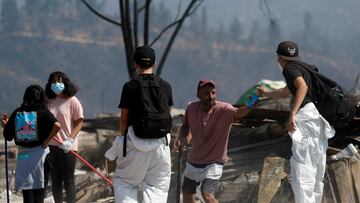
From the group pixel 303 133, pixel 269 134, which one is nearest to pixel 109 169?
pixel 269 134

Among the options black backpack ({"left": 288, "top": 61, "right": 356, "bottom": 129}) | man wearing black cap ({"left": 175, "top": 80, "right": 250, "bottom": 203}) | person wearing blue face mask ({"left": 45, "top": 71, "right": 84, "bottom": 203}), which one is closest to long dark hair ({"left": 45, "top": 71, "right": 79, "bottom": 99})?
person wearing blue face mask ({"left": 45, "top": 71, "right": 84, "bottom": 203})

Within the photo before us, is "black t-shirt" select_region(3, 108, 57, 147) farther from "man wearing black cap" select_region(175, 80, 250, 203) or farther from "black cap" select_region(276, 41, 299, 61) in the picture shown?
"black cap" select_region(276, 41, 299, 61)

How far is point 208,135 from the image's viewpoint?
855 centimetres

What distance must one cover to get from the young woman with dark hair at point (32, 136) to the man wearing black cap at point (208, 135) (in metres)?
1.20

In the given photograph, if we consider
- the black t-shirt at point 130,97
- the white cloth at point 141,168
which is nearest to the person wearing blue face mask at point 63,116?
the white cloth at point 141,168

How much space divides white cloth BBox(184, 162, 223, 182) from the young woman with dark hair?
1266 mm

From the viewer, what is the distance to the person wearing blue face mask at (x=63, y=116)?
9.27 meters

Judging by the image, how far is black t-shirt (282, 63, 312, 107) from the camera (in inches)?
316

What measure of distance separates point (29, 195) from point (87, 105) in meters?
189

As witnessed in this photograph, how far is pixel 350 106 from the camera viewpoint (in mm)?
8547

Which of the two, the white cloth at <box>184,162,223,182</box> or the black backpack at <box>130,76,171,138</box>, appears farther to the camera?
the white cloth at <box>184,162,223,182</box>

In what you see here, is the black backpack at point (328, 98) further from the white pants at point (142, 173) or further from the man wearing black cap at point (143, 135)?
the white pants at point (142, 173)

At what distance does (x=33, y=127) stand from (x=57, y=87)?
1.00 meters

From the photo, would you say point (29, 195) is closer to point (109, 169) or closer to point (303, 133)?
point (303, 133)
